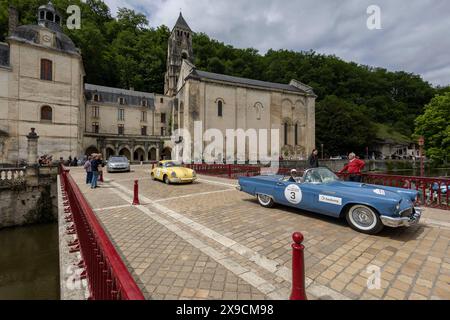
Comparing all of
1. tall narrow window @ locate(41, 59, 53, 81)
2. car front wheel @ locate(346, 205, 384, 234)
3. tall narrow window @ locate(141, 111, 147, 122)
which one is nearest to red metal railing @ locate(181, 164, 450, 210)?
car front wheel @ locate(346, 205, 384, 234)

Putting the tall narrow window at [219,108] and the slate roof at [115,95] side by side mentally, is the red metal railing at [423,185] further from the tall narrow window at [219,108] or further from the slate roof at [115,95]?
the slate roof at [115,95]

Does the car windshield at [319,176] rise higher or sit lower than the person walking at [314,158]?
lower

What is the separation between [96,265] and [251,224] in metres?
3.50

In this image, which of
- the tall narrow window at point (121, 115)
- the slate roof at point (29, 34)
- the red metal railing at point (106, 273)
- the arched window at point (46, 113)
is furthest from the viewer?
the tall narrow window at point (121, 115)

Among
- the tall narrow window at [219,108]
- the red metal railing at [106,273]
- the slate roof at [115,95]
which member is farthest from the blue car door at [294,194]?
the slate roof at [115,95]

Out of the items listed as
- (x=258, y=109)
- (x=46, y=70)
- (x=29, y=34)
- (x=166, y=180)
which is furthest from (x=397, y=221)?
(x=29, y=34)

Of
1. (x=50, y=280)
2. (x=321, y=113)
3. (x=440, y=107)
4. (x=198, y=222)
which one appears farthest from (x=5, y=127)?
(x=321, y=113)

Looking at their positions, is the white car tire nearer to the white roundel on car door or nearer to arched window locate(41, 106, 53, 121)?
the white roundel on car door

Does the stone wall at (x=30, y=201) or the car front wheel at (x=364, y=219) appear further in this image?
the stone wall at (x=30, y=201)

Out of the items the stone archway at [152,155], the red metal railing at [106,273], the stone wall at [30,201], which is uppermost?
the stone archway at [152,155]

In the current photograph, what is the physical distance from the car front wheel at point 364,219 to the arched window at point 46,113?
33.1 metres

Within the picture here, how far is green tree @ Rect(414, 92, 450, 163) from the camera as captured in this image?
18812 mm

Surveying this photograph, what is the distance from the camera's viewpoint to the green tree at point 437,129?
61.7 feet

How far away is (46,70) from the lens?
85.3ft
